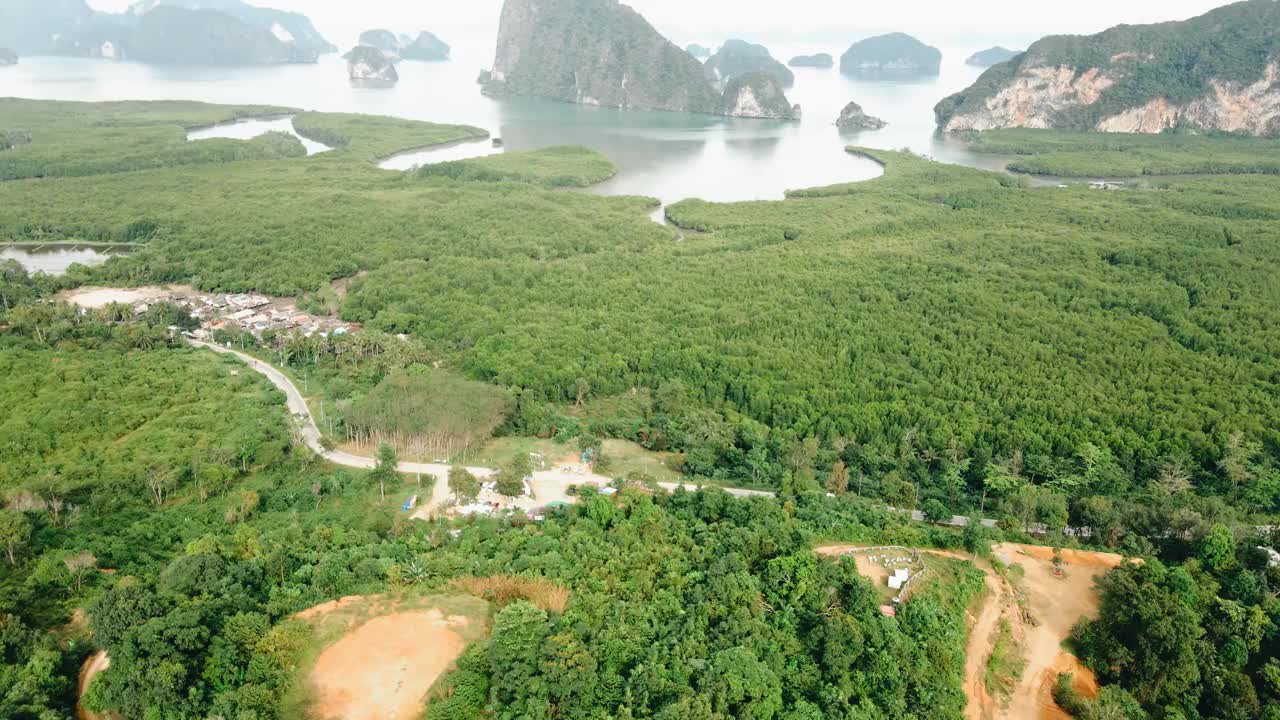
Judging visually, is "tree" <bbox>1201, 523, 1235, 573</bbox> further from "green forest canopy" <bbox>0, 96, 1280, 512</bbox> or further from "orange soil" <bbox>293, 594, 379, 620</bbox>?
"orange soil" <bbox>293, 594, 379, 620</bbox>

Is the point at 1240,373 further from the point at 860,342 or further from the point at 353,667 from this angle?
the point at 353,667

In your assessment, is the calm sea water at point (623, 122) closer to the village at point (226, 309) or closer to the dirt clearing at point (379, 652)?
the village at point (226, 309)

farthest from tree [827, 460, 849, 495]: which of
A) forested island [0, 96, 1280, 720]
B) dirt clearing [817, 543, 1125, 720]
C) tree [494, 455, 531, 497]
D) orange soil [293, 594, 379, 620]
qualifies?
orange soil [293, 594, 379, 620]

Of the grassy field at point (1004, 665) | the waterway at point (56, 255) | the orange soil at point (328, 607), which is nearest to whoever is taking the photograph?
the orange soil at point (328, 607)

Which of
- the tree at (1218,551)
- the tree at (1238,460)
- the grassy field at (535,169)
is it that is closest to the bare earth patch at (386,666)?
the tree at (1218,551)

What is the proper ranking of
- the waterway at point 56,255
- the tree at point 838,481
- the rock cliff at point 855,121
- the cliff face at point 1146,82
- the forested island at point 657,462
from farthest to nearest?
the rock cliff at point 855,121 → the cliff face at point 1146,82 → the waterway at point 56,255 → the tree at point 838,481 → the forested island at point 657,462

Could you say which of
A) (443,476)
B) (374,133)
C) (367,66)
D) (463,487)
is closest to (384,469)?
(443,476)
